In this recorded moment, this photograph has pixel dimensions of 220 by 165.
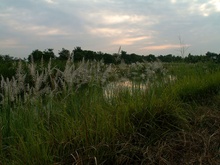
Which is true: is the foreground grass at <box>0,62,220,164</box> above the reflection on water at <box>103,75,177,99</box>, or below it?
below

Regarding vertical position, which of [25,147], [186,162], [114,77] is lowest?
[186,162]

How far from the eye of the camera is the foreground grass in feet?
9.59

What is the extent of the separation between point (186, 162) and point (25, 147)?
4.87ft

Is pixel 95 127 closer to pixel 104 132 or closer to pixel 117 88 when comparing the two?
pixel 104 132

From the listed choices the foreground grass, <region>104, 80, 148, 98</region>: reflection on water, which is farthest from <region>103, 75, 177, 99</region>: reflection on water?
the foreground grass

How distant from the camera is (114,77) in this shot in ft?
17.4

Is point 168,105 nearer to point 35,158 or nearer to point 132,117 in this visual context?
point 132,117

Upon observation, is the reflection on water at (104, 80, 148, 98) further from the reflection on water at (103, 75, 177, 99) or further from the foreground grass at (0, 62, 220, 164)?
the foreground grass at (0, 62, 220, 164)

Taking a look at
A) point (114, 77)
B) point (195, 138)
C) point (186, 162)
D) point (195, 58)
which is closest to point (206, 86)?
point (114, 77)

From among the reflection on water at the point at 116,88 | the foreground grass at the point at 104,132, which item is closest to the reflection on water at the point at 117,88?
the reflection on water at the point at 116,88

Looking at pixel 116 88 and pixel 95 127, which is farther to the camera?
pixel 116 88

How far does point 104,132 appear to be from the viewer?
316 centimetres

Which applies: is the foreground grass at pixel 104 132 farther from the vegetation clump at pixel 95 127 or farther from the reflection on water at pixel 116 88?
the reflection on water at pixel 116 88

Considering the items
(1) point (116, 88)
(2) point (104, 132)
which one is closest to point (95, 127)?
(2) point (104, 132)
